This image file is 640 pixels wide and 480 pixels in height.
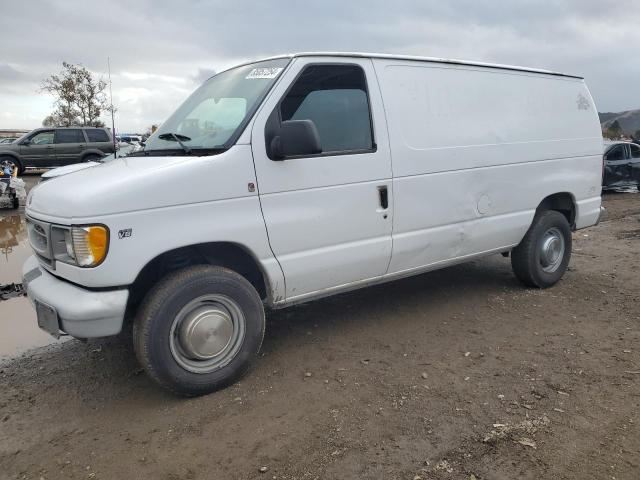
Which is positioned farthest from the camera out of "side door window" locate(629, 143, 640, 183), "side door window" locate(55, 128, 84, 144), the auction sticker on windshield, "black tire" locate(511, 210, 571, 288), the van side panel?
"side door window" locate(55, 128, 84, 144)

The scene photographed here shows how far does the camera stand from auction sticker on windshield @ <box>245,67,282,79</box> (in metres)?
3.74

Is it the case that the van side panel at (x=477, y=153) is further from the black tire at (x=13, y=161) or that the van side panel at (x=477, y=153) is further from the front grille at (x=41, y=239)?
the black tire at (x=13, y=161)

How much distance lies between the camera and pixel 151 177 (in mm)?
3186

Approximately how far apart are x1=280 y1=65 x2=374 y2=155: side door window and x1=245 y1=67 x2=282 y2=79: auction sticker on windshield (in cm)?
16

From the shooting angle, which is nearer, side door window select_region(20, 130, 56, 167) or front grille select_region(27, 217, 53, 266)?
front grille select_region(27, 217, 53, 266)

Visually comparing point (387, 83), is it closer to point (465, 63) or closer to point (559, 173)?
point (465, 63)

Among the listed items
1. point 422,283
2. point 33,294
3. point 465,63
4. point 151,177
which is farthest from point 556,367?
point 33,294

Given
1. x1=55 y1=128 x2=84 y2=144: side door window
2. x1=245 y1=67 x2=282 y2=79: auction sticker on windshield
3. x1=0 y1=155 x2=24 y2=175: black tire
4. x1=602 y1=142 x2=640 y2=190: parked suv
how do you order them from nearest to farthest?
x1=245 y1=67 x2=282 y2=79: auction sticker on windshield < x1=602 y1=142 x2=640 y2=190: parked suv < x1=0 y1=155 x2=24 y2=175: black tire < x1=55 y1=128 x2=84 y2=144: side door window

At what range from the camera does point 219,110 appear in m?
3.92

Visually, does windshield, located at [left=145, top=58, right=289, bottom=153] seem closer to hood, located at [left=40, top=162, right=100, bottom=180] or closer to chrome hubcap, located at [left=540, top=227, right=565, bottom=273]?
hood, located at [left=40, top=162, right=100, bottom=180]

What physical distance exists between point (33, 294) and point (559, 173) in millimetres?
4862

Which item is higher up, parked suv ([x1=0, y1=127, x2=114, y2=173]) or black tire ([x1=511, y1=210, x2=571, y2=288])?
parked suv ([x1=0, y1=127, x2=114, y2=173])

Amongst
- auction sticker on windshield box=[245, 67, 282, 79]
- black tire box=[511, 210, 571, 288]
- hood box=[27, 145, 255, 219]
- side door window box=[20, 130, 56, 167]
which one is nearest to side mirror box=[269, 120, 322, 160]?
hood box=[27, 145, 255, 219]

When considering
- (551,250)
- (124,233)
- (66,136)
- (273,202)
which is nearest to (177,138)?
(273,202)
